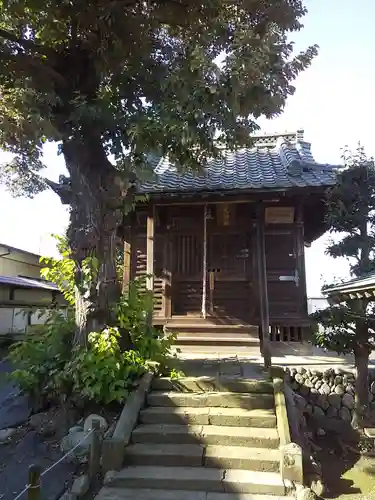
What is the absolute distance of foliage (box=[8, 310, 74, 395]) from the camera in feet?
19.8

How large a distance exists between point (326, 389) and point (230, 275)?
11.8 feet

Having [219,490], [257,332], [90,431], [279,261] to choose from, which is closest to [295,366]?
[257,332]

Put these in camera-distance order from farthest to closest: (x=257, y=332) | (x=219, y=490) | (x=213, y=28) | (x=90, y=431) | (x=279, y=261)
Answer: (x=279, y=261), (x=257, y=332), (x=213, y=28), (x=90, y=431), (x=219, y=490)

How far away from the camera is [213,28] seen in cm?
643

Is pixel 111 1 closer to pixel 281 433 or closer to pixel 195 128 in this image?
pixel 195 128

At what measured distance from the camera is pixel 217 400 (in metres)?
5.91

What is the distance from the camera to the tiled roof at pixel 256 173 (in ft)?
30.3

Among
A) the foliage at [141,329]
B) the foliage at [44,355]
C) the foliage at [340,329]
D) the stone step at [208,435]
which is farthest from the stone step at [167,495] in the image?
the foliage at [340,329]

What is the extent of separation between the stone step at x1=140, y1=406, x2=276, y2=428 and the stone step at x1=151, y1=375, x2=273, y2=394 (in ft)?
1.40

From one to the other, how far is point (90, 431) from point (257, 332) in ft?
17.1

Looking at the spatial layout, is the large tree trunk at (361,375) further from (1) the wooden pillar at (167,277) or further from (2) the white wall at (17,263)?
(2) the white wall at (17,263)

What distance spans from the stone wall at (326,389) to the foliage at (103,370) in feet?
11.3

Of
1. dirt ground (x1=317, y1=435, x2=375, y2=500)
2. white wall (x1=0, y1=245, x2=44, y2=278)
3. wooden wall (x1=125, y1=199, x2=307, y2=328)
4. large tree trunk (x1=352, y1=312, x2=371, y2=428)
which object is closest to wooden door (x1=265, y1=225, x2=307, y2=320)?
wooden wall (x1=125, y1=199, x2=307, y2=328)

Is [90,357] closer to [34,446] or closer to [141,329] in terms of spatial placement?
[141,329]
